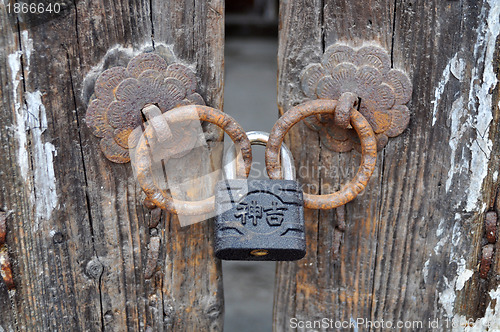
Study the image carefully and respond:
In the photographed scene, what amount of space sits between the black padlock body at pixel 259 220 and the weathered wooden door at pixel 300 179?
0.57 feet

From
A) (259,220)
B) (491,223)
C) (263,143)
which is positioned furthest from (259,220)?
(491,223)

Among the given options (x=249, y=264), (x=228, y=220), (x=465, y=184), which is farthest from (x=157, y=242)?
(x=249, y=264)

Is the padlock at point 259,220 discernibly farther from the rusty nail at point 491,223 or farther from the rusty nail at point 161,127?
the rusty nail at point 491,223

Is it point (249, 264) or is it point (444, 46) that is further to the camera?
point (249, 264)

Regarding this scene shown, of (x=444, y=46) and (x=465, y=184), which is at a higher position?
(x=444, y=46)

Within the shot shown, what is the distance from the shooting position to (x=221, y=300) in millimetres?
1094

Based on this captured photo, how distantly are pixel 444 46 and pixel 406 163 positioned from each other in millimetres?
228

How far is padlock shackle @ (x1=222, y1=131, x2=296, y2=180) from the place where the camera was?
2.86 ft

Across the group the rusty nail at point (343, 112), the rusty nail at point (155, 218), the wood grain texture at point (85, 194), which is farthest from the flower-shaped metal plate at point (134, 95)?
the rusty nail at point (343, 112)

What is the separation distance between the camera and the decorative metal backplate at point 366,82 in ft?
2.96

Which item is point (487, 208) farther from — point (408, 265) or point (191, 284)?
point (191, 284)

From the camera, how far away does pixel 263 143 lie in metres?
0.89

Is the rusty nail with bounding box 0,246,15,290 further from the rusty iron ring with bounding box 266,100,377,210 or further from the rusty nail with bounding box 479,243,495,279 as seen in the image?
the rusty nail with bounding box 479,243,495,279

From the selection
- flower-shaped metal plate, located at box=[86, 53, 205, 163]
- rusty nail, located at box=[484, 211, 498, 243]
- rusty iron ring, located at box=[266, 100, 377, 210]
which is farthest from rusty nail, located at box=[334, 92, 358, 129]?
rusty nail, located at box=[484, 211, 498, 243]
